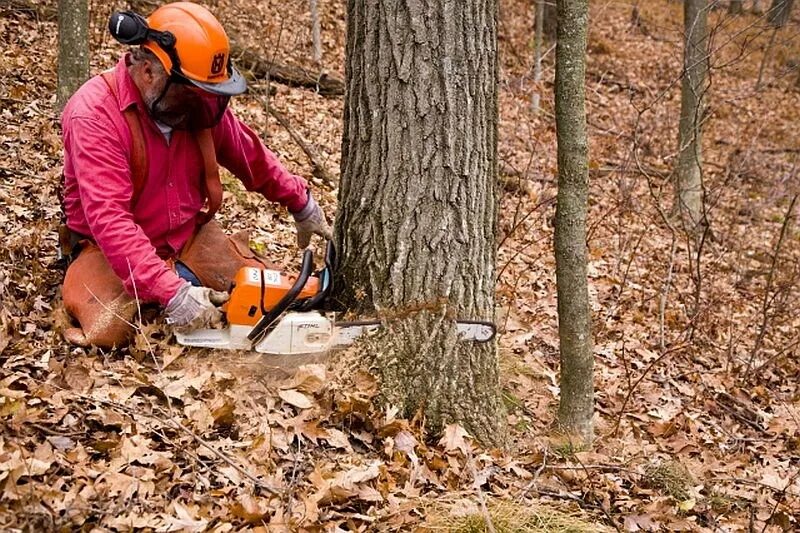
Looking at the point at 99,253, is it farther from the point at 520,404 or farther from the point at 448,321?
the point at 520,404

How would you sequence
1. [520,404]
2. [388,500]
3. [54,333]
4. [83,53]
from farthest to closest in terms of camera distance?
[83,53] < [520,404] < [54,333] < [388,500]

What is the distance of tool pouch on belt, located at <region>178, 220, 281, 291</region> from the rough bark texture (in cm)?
174

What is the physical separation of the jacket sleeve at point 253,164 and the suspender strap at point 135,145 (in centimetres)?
48

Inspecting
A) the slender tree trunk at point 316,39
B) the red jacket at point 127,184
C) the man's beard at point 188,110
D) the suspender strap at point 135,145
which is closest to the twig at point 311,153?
the red jacket at point 127,184

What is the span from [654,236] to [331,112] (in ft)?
14.1

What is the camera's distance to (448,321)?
11.4 ft

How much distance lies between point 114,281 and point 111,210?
534mm

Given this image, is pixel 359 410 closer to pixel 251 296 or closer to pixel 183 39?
pixel 251 296

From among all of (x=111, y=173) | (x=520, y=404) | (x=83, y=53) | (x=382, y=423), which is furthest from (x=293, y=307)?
(x=83, y=53)

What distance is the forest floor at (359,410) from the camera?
2.72 meters

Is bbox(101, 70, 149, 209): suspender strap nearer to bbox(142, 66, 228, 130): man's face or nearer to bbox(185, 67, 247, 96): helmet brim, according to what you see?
bbox(142, 66, 228, 130): man's face

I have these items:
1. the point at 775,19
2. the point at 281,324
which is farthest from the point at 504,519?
the point at 775,19

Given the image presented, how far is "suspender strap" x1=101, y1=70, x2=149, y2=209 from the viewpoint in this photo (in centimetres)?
352

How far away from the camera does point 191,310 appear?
11.2ft
